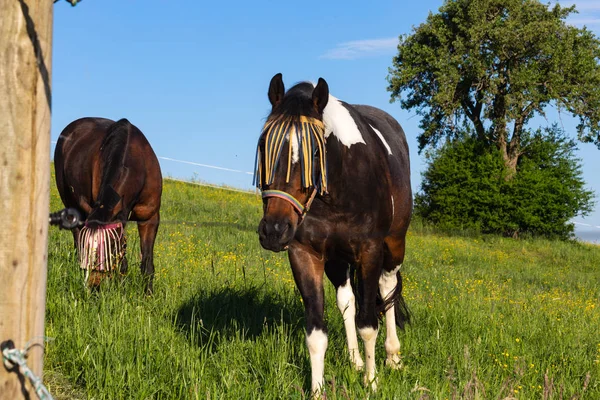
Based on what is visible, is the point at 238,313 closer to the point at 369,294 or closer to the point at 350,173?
the point at 369,294

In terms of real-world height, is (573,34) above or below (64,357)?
above

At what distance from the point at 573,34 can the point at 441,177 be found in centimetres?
999

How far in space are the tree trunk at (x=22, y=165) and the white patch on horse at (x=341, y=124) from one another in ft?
7.07

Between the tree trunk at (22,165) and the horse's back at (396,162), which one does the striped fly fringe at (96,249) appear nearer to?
the horse's back at (396,162)

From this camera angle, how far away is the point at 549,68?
3166 centimetres

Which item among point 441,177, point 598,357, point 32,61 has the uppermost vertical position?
point 441,177

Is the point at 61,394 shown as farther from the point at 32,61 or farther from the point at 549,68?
the point at 549,68

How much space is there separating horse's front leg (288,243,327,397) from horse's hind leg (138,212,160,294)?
3007mm

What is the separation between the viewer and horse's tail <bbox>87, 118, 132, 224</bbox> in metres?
5.73

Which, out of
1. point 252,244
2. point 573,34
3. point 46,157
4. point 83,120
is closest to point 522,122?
point 573,34

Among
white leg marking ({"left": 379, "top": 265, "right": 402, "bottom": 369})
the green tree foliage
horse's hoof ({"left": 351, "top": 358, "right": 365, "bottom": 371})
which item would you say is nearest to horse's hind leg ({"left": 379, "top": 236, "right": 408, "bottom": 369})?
white leg marking ({"left": 379, "top": 265, "right": 402, "bottom": 369})

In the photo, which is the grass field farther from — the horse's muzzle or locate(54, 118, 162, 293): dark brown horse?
the horse's muzzle

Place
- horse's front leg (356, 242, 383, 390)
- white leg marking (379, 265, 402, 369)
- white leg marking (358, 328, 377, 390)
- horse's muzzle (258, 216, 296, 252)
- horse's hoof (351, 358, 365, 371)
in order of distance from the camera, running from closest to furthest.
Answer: horse's muzzle (258, 216, 296, 252) → horse's front leg (356, 242, 383, 390) → white leg marking (358, 328, 377, 390) → horse's hoof (351, 358, 365, 371) → white leg marking (379, 265, 402, 369)

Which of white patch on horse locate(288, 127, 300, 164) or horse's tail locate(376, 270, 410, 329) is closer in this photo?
white patch on horse locate(288, 127, 300, 164)
